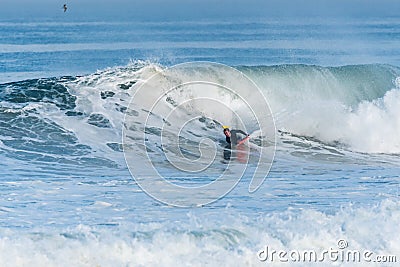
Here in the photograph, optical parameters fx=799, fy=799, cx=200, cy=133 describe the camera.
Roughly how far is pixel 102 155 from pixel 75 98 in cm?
547

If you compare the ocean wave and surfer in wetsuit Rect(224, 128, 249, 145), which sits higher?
the ocean wave

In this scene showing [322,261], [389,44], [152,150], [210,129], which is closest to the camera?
[322,261]

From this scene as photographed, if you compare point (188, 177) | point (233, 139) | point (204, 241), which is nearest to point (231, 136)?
point (233, 139)

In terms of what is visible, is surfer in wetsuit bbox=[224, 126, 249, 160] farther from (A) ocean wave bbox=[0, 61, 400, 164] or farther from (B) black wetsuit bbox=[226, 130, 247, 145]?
(A) ocean wave bbox=[0, 61, 400, 164]

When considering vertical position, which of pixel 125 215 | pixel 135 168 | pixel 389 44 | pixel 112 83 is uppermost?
pixel 389 44

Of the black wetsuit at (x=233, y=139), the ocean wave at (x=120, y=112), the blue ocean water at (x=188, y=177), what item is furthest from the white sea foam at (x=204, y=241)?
the black wetsuit at (x=233, y=139)

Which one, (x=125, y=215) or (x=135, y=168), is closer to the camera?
(x=125, y=215)

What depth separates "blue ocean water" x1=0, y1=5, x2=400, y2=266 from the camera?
1305 cm

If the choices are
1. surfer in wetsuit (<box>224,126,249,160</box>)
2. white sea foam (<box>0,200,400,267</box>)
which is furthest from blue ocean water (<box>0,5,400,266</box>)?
surfer in wetsuit (<box>224,126,249,160</box>)

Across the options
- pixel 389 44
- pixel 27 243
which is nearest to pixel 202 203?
pixel 27 243

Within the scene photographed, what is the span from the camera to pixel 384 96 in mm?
27312

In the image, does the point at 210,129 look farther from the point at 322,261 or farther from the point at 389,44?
the point at 389,44

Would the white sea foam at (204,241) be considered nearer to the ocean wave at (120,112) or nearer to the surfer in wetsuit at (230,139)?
the surfer in wetsuit at (230,139)

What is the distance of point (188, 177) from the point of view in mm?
17391
